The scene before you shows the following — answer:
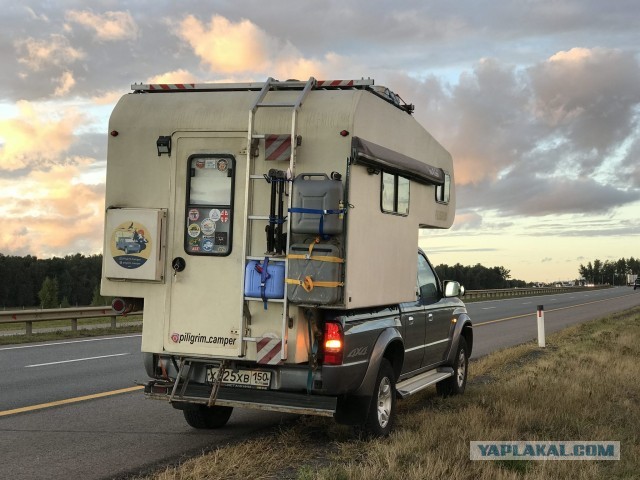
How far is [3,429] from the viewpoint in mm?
7789

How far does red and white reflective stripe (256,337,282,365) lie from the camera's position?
6504mm

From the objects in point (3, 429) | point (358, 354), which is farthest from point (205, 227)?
point (3, 429)

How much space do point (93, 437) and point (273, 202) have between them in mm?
2989

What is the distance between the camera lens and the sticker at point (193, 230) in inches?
271

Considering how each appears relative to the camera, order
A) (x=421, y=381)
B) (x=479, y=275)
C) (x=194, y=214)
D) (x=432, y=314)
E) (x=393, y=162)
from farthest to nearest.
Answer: (x=479, y=275)
(x=432, y=314)
(x=421, y=381)
(x=393, y=162)
(x=194, y=214)

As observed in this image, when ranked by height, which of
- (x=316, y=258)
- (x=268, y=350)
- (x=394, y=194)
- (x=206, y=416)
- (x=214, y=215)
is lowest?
(x=206, y=416)

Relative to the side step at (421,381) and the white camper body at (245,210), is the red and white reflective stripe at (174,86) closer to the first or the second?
the white camper body at (245,210)

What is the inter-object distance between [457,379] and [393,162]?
3795mm

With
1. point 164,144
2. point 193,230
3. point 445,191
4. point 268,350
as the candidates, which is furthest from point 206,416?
point 445,191

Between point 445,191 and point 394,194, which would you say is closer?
point 394,194

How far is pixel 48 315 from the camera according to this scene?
65.0 ft

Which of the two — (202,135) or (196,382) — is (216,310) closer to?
(196,382)

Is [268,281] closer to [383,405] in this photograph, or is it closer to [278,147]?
[278,147]

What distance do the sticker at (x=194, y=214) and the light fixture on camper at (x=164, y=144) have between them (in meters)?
0.57
